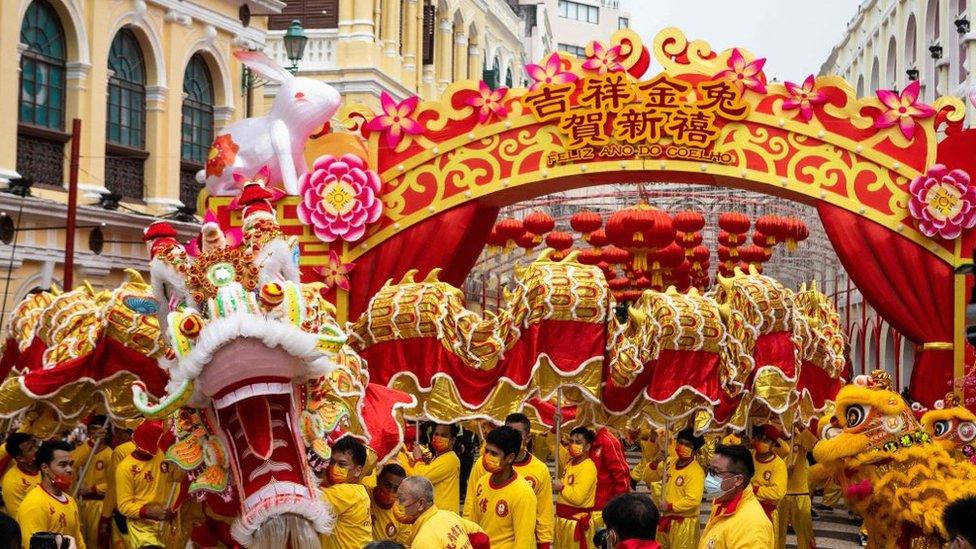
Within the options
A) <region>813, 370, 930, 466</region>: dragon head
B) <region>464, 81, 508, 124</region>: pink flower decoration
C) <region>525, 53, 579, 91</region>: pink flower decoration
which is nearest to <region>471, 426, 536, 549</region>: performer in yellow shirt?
<region>813, 370, 930, 466</region>: dragon head

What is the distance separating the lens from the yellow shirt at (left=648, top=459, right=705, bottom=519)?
1185 cm

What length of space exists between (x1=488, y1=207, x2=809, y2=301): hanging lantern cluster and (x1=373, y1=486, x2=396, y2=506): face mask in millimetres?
6192

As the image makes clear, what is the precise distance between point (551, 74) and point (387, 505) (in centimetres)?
583

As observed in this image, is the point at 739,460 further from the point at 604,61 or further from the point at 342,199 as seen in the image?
the point at 342,199

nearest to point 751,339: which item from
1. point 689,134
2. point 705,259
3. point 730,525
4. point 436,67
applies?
point 689,134

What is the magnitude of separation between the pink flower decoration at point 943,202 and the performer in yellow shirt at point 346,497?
282 inches

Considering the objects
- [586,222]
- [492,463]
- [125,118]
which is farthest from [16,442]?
[125,118]

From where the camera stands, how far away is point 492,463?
8.91m

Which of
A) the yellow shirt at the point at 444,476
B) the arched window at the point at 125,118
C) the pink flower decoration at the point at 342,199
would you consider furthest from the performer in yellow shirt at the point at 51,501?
the arched window at the point at 125,118

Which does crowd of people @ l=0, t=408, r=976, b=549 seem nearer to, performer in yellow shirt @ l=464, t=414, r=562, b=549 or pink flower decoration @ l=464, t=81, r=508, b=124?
performer in yellow shirt @ l=464, t=414, r=562, b=549

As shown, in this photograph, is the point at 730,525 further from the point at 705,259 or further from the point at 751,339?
the point at 705,259

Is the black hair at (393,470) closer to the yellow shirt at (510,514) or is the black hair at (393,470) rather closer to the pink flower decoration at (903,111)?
the yellow shirt at (510,514)

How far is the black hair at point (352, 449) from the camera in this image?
8445mm

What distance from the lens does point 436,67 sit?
32875mm
